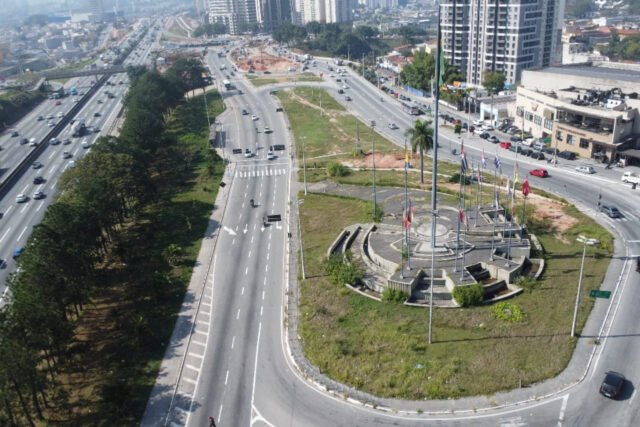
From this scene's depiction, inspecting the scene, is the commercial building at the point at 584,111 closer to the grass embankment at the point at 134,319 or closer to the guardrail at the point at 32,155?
the grass embankment at the point at 134,319

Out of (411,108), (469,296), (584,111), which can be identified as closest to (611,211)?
(584,111)

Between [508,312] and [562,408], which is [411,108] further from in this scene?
[562,408]

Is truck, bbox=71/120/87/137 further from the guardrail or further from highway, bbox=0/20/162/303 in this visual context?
the guardrail

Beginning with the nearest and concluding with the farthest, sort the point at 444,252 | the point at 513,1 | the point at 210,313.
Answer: the point at 210,313 → the point at 444,252 → the point at 513,1

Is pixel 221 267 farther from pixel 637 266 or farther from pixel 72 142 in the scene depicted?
pixel 72 142

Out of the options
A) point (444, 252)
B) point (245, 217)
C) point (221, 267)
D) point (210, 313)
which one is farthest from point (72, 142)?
point (444, 252)

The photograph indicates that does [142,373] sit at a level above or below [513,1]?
below

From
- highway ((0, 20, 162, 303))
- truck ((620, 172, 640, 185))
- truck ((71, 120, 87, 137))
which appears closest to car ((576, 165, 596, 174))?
truck ((620, 172, 640, 185))
